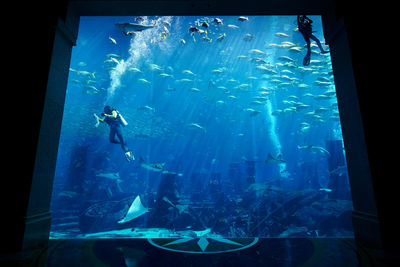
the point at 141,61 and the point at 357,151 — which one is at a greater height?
the point at 141,61

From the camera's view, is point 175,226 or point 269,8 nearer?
point 269,8

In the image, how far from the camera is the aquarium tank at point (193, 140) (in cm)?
1095

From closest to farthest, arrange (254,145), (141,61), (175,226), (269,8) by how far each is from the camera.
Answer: (269,8), (175,226), (141,61), (254,145)

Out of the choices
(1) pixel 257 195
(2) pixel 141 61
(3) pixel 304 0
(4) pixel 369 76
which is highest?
(2) pixel 141 61

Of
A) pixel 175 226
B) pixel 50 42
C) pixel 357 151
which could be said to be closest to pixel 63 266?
pixel 50 42

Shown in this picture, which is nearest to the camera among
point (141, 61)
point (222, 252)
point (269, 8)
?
point (222, 252)

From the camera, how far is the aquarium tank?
35.9 feet

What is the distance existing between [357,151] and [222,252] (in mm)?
2545

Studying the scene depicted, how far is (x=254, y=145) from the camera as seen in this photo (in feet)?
141

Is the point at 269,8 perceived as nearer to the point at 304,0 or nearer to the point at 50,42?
the point at 304,0

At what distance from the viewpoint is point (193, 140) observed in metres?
39.0

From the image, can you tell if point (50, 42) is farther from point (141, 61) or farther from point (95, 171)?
point (141, 61)

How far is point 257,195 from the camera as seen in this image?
1270cm

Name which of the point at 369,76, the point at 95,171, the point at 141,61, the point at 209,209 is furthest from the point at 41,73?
the point at 141,61
